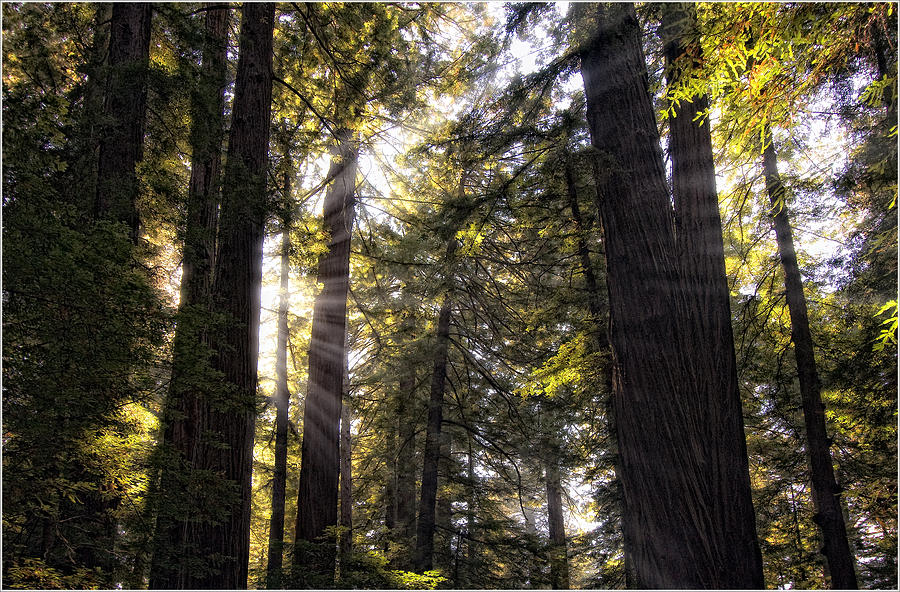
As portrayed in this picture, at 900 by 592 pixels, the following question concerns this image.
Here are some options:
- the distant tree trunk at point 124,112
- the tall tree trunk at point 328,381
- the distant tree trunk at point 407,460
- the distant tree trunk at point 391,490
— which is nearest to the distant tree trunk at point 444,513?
the distant tree trunk at point 407,460

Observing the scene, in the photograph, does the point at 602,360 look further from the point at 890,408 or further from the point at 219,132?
the point at 219,132

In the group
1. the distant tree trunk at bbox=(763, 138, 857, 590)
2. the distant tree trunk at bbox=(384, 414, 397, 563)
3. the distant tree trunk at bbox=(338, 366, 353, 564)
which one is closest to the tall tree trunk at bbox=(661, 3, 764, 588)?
the distant tree trunk at bbox=(763, 138, 857, 590)

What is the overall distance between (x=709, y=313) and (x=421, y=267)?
20.6ft

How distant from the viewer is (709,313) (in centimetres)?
419

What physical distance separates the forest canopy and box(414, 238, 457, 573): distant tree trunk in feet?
0.24

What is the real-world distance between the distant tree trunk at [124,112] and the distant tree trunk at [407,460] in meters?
6.91

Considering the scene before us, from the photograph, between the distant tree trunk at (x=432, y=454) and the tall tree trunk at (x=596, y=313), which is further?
the distant tree trunk at (x=432, y=454)

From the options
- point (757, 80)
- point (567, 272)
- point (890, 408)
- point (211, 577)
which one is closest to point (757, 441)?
point (890, 408)

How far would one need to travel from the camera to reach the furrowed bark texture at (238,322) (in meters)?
4.78

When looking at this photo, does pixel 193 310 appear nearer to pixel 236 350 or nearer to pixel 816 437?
pixel 236 350

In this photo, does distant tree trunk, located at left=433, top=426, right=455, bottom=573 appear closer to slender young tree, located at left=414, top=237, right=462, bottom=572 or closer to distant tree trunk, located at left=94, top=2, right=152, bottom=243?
slender young tree, located at left=414, top=237, right=462, bottom=572

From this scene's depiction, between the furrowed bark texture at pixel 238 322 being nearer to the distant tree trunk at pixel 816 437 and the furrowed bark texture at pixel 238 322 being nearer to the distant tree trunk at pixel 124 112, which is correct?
the distant tree trunk at pixel 124 112

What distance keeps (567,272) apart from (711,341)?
5516 millimetres

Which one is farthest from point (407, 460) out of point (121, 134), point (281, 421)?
point (121, 134)
